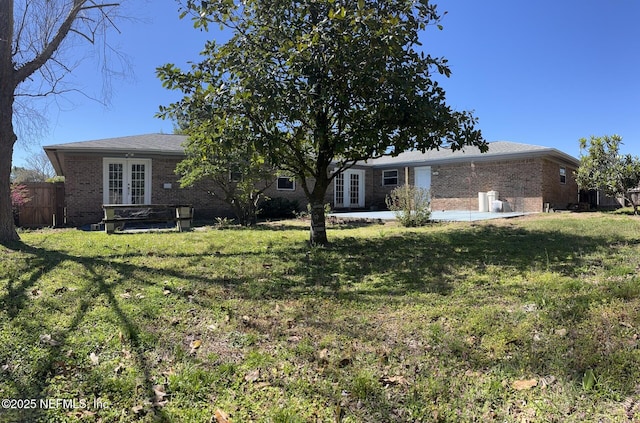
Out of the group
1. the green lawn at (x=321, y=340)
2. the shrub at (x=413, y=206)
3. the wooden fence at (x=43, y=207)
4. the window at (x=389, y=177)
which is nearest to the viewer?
the green lawn at (x=321, y=340)

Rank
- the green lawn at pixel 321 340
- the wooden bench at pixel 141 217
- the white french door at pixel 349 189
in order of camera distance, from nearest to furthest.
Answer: the green lawn at pixel 321 340 < the wooden bench at pixel 141 217 < the white french door at pixel 349 189

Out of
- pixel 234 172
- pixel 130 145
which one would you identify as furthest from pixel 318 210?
pixel 130 145

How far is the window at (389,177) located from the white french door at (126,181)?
1231 centimetres

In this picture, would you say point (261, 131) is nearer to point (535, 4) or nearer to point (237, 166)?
point (237, 166)

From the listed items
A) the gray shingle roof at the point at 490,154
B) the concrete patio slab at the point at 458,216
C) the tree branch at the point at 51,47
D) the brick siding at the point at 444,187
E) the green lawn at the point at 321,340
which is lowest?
the green lawn at the point at 321,340

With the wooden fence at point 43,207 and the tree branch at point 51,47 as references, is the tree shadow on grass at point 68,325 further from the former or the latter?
the wooden fence at point 43,207

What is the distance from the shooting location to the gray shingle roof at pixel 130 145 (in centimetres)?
1400

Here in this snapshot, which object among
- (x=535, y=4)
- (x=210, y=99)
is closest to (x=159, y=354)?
(x=210, y=99)

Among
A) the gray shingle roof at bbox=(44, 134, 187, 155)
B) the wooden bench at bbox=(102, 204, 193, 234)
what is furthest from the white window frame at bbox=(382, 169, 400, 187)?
the wooden bench at bbox=(102, 204, 193, 234)

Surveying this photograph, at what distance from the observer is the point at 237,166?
10570 mm

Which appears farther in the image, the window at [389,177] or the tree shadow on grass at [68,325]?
the window at [389,177]

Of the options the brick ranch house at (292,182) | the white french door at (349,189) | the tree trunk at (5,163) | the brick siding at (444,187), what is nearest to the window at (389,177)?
the brick ranch house at (292,182)

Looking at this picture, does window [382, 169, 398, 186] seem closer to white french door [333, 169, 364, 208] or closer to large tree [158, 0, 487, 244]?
white french door [333, 169, 364, 208]

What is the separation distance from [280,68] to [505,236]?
624 cm
